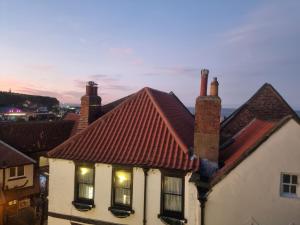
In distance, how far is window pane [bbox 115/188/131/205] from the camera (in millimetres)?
14353

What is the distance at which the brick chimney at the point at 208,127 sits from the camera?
12867mm

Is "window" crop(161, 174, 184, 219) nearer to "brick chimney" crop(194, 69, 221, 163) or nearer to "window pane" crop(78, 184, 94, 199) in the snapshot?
"brick chimney" crop(194, 69, 221, 163)

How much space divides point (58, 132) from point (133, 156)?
2032cm

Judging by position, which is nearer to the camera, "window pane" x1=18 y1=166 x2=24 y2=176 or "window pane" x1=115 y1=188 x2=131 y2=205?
"window pane" x1=115 y1=188 x2=131 y2=205

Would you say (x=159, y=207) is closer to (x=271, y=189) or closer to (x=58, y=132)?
(x=271, y=189)

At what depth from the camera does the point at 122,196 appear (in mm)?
14445

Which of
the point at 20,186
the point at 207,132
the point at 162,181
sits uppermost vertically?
the point at 207,132

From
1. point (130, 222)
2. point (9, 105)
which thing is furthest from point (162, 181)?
point (9, 105)

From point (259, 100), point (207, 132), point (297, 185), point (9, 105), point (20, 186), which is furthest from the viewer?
point (9, 105)

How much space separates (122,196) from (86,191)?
2.01 m

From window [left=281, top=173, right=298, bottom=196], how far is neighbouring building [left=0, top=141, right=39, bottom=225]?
21349mm

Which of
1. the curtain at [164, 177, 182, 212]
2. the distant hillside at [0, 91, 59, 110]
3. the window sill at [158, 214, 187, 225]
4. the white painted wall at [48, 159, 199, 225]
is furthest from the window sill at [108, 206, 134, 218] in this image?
the distant hillside at [0, 91, 59, 110]

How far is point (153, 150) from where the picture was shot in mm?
14398

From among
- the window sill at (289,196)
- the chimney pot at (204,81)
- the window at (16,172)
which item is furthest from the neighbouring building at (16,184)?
the window sill at (289,196)
